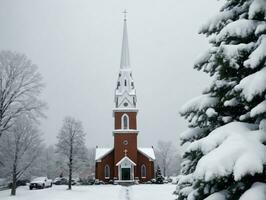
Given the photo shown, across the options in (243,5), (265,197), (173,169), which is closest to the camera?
(265,197)

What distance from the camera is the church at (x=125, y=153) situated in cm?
5612

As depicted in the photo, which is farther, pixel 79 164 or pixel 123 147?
pixel 123 147

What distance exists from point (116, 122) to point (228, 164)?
53.6 metres

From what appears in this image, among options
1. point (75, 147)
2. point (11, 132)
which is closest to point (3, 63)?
point (11, 132)

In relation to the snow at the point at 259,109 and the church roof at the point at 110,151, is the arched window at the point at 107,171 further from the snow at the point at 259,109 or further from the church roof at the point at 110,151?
the snow at the point at 259,109

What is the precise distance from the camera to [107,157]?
5872cm

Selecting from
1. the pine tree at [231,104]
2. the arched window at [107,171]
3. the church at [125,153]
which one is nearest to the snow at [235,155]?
the pine tree at [231,104]

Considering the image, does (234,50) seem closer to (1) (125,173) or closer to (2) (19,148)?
(2) (19,148)

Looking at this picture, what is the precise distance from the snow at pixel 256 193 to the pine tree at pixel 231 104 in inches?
1.0

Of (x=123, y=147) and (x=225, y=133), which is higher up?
(x=123, y=147)

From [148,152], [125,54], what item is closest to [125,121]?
[148,152]

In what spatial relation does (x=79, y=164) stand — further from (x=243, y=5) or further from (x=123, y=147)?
(x=243, y=5)

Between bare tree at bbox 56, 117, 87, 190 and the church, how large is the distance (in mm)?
8982

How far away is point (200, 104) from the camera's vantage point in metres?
6.40
